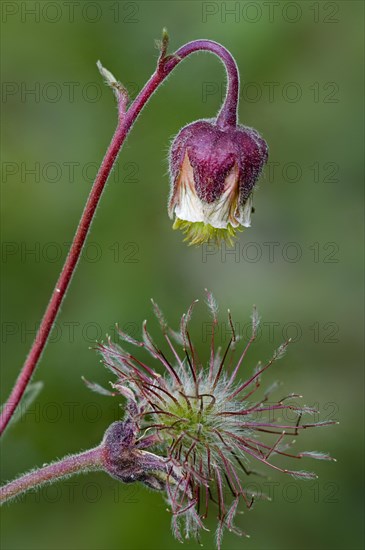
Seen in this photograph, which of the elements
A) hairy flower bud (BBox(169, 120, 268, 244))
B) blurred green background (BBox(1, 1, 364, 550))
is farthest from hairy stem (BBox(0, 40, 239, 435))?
blurred green background (BBox(1, 1, 364, 550))

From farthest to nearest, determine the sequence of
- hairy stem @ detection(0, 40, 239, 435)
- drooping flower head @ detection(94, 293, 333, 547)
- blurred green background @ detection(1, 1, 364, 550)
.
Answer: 1. blurred green background @ detection(1, 1, 364, 550)
2. drooping flower head @ detection(94, 293, 333, 547)
3. hairy stem @ detection(0, 40, 239, 435)

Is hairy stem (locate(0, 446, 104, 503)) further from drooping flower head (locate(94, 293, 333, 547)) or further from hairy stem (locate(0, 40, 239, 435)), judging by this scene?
hairy stem (locate(0, 40, 239, 435))

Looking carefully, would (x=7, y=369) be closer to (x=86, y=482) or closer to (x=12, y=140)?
(x=86, y=482)

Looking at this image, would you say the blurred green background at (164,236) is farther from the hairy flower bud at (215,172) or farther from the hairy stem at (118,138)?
the hairy flower bud at (215,172)

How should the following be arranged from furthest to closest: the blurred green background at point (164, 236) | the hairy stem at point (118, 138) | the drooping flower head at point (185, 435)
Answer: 1. the blurred green background at point (164, 236)
2. the drooping flower head at point (185, 435)
3. the hairy stem at point (118, 138)

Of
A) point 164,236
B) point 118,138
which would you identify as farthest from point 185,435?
point 164,236

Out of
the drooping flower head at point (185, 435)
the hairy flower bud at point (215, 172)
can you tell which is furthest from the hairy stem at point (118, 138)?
the drooping flower head at point (185, 435)

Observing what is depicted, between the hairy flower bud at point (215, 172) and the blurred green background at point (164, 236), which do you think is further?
the blurred green background at point (164, 236)

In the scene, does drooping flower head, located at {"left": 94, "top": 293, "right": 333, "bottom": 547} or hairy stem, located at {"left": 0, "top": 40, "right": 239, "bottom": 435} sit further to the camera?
drooping flower head, located at {"left": 94, "top": 293, "right": 333, "bottom": 547}
